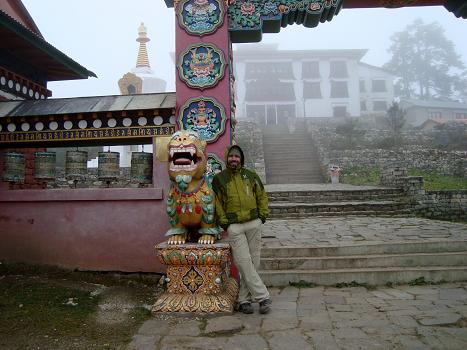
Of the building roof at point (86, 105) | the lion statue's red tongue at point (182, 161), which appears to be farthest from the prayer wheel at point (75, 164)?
Answer: the lion statue's red tongue at point (182, 161)

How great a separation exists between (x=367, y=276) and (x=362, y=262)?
43cm

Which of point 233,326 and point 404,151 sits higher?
point 404,151

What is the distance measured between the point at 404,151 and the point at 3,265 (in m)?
23.5

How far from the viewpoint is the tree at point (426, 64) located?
176ft

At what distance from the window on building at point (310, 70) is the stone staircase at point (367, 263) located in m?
37.0

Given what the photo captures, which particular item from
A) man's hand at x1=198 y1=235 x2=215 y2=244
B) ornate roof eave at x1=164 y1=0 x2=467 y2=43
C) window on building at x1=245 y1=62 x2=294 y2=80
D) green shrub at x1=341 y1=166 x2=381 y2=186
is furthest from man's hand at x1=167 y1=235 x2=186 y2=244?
window on building at x1=245 y1=62 x2=294 y2=80

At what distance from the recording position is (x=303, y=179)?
21578 mm

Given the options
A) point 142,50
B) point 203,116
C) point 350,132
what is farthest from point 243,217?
point 350,132

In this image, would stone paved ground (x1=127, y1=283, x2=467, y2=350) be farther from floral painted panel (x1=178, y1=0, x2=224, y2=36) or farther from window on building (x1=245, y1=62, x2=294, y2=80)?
window on building (x1=245, y1=62, x2=294, y2=80)

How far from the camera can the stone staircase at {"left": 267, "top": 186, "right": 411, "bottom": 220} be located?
12.1 metres

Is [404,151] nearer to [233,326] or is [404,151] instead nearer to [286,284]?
[286,284]

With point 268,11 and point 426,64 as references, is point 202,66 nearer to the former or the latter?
point 268,11

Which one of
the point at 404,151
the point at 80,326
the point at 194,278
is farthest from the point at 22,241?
the point at 404,151

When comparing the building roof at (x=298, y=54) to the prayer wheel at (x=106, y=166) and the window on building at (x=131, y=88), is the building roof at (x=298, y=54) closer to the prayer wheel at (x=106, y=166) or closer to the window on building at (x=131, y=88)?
the window on building at (x=131, y=88)
